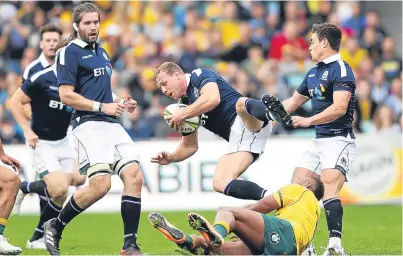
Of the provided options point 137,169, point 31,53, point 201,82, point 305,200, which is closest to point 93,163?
point 137,169

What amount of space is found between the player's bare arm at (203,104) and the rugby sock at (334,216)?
165 centimetres

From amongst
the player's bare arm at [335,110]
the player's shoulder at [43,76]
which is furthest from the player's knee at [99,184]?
the player's shoulder at [43,76]

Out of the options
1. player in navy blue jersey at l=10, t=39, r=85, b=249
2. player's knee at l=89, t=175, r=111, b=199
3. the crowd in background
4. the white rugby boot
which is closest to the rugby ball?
player's knee at l=89, t=175, r=111, b=199

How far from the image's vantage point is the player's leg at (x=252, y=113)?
378 inches

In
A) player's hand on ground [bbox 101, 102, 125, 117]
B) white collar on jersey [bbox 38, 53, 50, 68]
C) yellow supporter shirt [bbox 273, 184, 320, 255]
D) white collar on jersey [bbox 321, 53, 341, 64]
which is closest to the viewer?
yellow supporter shirt [bbox 273, 184, 320, 255]

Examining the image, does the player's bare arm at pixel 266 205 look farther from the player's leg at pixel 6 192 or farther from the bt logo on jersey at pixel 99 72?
the player's leg at pixel 6 192

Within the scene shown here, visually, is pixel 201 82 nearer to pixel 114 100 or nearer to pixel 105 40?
pixel 114 100

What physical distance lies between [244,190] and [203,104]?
966mm

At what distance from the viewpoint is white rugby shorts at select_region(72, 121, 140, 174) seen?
31.3ft

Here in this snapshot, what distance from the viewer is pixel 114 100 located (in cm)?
1008

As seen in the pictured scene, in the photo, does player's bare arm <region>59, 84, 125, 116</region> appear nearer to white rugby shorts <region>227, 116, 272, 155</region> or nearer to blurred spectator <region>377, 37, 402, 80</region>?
white rugby shorts <region>227, 116, 272, 155</region>

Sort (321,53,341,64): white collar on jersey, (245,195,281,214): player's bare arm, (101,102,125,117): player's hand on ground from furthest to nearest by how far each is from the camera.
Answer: (321,53,341,64): white collar on jersey < (101,102,125,117): player's hand on ground < (245,195,281,214): player's bare arm

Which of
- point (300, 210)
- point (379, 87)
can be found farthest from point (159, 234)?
point (379, 87)

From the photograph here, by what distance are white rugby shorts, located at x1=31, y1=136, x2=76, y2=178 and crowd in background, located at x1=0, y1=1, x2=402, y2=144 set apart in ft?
21.2
